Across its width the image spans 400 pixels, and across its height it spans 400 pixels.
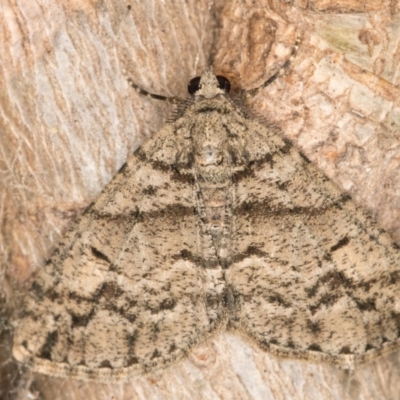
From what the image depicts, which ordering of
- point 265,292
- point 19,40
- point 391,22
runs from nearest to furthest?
point 391,22
point 19,40
point 265,292

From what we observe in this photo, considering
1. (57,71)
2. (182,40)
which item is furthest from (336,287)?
(57,71)

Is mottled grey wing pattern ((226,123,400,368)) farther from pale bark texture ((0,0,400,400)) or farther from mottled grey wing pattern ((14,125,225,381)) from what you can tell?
mottled grey wing pattern ((14,125,225,381))

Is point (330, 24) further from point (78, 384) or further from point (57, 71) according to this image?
point (78, 384)

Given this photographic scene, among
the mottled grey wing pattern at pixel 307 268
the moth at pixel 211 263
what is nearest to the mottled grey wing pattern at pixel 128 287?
the moth at pixel 211 263

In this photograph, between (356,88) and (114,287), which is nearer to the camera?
(356,88)

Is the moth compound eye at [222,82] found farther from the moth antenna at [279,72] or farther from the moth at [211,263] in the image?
the moth antenna at [279,72]

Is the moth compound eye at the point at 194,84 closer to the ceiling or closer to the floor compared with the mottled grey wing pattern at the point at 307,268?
closer to the ceiling

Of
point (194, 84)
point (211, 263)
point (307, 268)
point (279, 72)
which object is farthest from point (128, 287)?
point (279, 72)

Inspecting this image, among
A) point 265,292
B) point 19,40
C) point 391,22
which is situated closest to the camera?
point 391,22
